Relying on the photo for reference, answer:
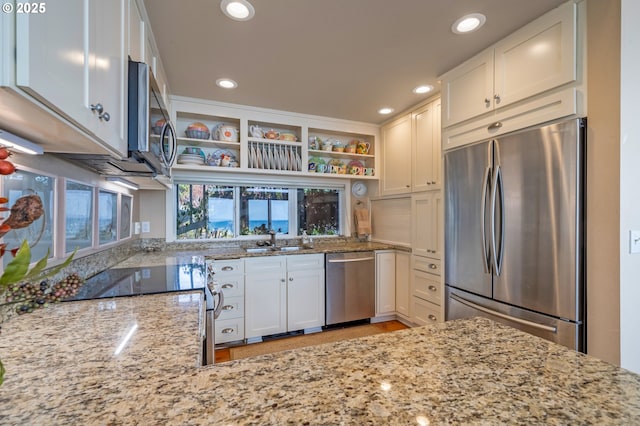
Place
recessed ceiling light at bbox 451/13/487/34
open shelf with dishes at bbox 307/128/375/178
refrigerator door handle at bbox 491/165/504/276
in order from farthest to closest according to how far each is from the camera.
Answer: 1. open shelf with dishes at bbox 307/128/375/178
2. refrigerator door handle at bbox 491/165/504/276
3. recessed ceiling light at bbox 451/13/487/34

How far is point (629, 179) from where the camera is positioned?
4.43 feet

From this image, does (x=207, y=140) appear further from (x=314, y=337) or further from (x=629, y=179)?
(x=629, y=179)

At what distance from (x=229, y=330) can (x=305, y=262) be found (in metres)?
0.93

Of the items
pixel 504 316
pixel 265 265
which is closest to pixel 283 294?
pixel 265 265

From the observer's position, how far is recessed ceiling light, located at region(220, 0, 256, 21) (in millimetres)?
1470

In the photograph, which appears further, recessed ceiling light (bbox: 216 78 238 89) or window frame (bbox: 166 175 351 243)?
window frame (bbox: 166 175 351 243)

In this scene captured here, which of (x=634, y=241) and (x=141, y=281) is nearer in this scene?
(x=634, y=241)

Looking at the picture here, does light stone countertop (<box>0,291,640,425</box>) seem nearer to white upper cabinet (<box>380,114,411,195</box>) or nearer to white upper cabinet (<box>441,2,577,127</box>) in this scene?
white upper cabinet (<box>441,2,577,127</box>)

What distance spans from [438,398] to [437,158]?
2.38 metres

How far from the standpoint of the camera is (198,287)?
138 cm

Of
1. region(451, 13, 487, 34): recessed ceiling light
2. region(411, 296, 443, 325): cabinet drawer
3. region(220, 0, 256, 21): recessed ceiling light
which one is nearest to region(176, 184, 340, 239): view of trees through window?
region(411, 296, 443, 325): cabinet drawer

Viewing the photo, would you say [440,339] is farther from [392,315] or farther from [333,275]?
[392,315]

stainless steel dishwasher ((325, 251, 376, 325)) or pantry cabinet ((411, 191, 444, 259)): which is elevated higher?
pantry cabinet ((411, 191, 444, 259))

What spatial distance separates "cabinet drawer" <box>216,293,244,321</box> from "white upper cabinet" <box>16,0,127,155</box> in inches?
71.7
